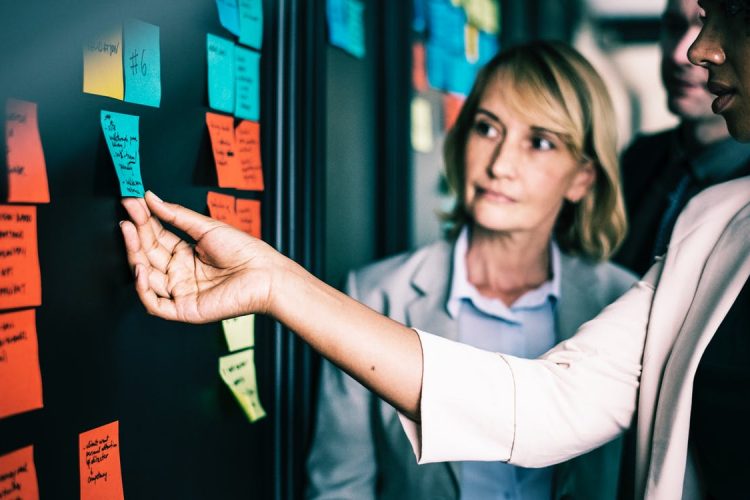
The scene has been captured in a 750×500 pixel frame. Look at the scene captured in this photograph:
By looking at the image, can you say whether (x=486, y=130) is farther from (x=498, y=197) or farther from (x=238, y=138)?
(x=238, y=138)

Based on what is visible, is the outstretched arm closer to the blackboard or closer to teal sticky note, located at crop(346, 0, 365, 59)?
the blackboard

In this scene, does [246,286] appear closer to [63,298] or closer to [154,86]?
[63,298]

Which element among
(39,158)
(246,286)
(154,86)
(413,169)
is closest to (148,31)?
(154,86)

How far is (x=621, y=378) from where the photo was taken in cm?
129

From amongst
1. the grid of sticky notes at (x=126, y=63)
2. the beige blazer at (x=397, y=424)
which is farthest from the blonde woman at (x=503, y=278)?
the grid of sticky notes at (x=126, y=63)

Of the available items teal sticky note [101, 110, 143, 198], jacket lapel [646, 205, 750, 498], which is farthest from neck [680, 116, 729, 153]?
Result: teal sticky note [101, 110, 143, 198]

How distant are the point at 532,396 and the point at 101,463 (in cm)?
67

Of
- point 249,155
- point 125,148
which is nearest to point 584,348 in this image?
point 249,155

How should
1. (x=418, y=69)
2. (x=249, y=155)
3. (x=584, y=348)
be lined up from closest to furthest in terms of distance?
(x=584, y=348)
(x=249, y=155)
(x=418, y=69)

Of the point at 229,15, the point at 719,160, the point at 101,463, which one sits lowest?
the point at 101,463

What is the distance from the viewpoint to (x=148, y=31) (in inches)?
43.7

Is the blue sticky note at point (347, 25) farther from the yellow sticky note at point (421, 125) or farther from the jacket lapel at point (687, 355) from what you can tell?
the jacket lapel at point (687, 355)

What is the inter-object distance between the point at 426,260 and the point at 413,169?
51cm

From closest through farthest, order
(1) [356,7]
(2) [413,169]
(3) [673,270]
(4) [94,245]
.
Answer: (4) [94,245]
(3) [673,270]
(1) [356,7]
(2) [413,169]
